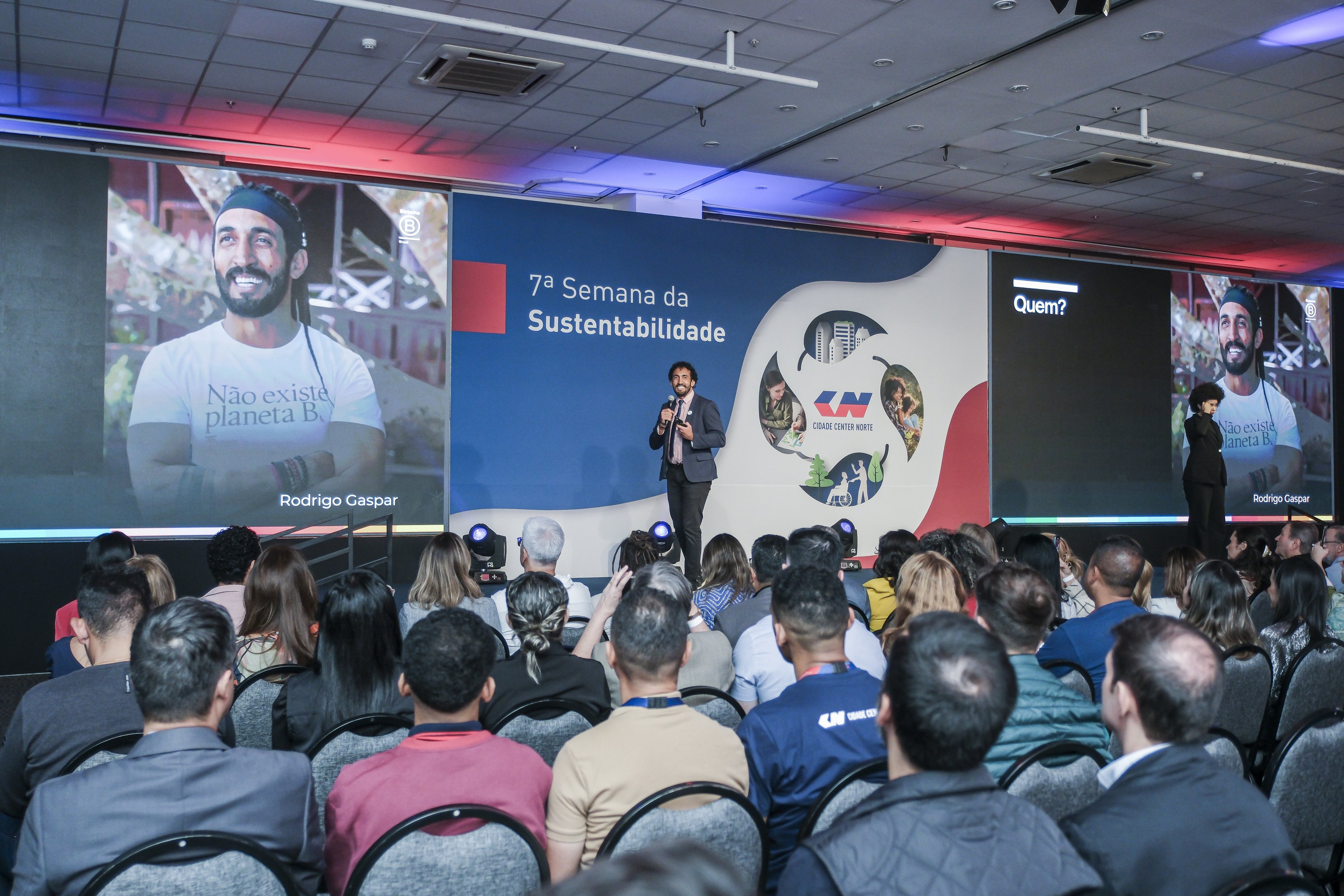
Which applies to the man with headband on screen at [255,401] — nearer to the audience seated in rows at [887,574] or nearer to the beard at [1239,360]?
the audience seated in rows at [887,574]

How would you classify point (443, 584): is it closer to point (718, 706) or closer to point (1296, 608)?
point (718, 706)

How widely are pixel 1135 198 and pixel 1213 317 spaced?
2.21m

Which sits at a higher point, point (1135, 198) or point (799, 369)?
point (1135, 198)

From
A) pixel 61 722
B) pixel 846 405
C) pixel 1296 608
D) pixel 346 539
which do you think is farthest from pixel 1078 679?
pixel 846 405

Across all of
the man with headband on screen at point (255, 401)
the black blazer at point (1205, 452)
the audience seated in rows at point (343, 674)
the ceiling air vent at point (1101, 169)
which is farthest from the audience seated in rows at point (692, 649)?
the black blazer at point (1205, 452)

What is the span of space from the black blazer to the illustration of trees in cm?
334

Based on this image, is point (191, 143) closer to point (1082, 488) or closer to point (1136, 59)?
point (1136, 59)

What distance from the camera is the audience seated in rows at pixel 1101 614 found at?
3408 millimetres

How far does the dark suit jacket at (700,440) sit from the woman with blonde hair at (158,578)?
450 centimetres

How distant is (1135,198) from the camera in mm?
10289

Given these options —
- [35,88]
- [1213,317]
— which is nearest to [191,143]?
[35,88]

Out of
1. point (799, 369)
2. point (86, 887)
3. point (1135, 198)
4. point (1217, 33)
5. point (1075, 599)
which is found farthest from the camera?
point (1135, 198)

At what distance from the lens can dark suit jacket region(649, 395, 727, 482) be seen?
26.0 feet

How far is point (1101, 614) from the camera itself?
11.5 feet
